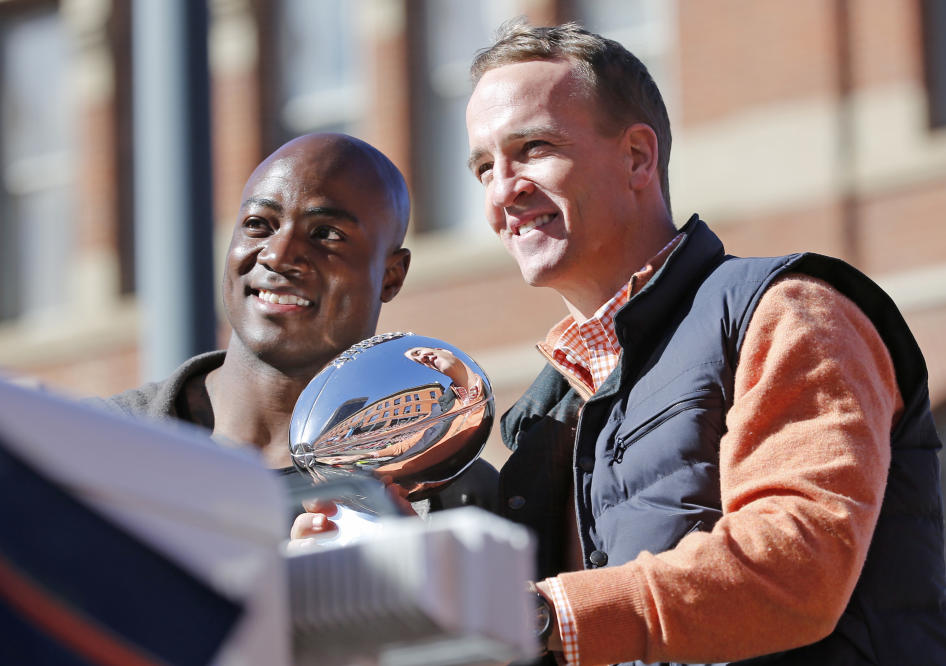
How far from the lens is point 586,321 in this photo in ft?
8.57

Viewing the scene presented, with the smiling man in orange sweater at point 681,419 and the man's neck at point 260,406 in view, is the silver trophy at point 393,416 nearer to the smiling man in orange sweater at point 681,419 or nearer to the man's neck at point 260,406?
the smiling man in orange sweater at point 681,419

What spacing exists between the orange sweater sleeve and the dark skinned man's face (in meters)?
0.92

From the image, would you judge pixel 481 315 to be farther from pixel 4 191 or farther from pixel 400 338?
pixel 400 338

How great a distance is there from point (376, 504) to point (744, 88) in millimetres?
8852

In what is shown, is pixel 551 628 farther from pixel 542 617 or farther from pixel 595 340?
pixel 595 340

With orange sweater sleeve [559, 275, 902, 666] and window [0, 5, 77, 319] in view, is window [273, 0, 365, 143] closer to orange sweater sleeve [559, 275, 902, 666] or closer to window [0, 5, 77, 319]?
window [0, 5, 77, 319]

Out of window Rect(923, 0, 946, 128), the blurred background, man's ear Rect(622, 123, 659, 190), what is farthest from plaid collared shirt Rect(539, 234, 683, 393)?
window Rect(923, 0, 946, 128)

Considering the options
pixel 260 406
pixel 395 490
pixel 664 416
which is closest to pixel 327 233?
pixel 260 406

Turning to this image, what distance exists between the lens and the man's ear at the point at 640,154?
2707 millimetres

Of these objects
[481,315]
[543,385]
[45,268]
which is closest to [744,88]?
[481,315]

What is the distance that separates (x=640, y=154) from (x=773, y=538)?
96 cm

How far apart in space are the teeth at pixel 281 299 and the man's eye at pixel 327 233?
114 millimetres

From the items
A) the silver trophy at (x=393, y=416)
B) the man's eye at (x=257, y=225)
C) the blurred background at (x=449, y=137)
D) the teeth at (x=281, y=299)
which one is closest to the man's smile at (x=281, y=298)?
the teeth at (x=281, y=299)

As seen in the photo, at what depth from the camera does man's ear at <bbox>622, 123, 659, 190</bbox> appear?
271cm
